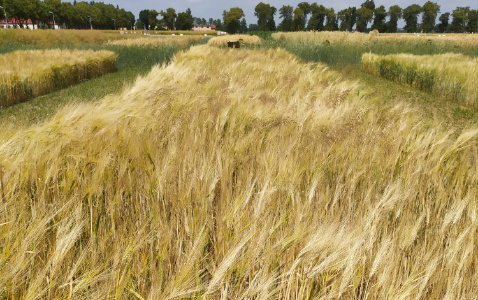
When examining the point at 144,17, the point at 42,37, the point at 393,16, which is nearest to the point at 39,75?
the point at 42,37

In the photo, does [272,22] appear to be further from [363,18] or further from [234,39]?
[234,39]

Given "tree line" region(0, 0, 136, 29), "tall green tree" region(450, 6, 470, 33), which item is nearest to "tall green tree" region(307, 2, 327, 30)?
"tall green tree" region(450, 6, 470, 33)

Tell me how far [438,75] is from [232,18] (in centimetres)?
8366

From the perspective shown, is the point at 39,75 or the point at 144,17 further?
the point at 144,17

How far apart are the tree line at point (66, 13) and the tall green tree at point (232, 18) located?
36191 mm

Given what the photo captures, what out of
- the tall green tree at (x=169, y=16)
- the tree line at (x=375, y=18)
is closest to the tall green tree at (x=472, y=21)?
the tree line at (x=375, y=18)

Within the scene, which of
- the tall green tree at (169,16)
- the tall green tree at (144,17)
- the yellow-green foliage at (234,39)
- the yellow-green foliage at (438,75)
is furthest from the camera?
the tall green tree at (144,17)

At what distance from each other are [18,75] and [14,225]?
754 cm

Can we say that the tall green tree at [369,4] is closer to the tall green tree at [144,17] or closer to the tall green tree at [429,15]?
the tall green tree at [429,15]

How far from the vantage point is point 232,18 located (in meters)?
83.9

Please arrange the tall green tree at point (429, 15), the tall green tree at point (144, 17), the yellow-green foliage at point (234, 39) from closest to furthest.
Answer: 1. the yellow-green foliage at point (234, 39)
2. the tall green tree at point (429, 15)
3. the tall green tree at point (144, 17)

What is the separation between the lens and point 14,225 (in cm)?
97

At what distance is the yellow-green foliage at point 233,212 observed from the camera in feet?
2.72

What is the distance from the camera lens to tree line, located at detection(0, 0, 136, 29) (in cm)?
5919
